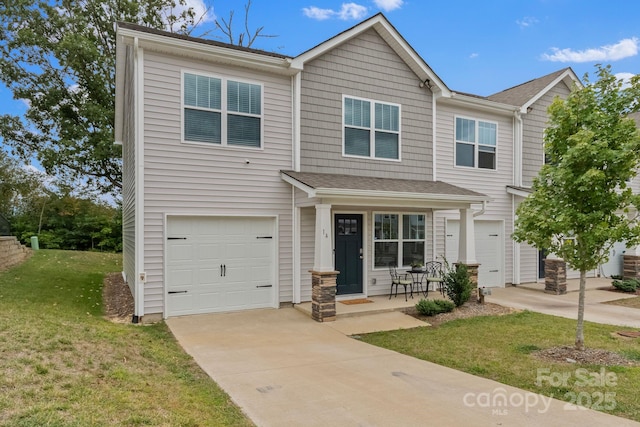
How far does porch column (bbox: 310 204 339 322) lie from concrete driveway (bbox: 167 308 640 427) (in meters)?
1.11

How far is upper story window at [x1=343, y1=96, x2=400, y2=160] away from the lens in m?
10.3

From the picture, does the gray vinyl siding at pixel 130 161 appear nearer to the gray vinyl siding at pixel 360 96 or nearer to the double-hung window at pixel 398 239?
the gray vinyl siding at pixel 360 96

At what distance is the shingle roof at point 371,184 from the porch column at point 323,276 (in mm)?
625

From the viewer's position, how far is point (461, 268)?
934cm

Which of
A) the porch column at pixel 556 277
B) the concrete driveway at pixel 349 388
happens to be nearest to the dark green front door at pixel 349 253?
the concrete driveway at pixel 349 388

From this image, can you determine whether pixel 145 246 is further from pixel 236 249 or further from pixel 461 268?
pixel 461 268

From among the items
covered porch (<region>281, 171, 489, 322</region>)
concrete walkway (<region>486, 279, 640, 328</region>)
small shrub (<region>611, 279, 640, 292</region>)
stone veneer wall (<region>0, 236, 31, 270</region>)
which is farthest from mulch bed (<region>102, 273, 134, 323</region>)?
small shrub (<region>611, 279, 640, 292</region>)

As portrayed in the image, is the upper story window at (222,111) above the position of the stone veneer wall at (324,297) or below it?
above

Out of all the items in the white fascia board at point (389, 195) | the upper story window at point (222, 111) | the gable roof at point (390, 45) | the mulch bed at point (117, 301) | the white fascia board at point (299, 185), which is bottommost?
the mulch bed at point (117, 301)

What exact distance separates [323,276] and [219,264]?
240cm

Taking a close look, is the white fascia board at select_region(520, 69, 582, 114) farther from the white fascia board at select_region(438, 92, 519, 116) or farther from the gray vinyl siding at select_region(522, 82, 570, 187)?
the white fascia board at select_region(438, 92, 519, 116)

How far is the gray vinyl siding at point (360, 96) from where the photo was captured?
9.80 metres

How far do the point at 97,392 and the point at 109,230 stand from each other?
2257cm

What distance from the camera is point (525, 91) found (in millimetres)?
14086
